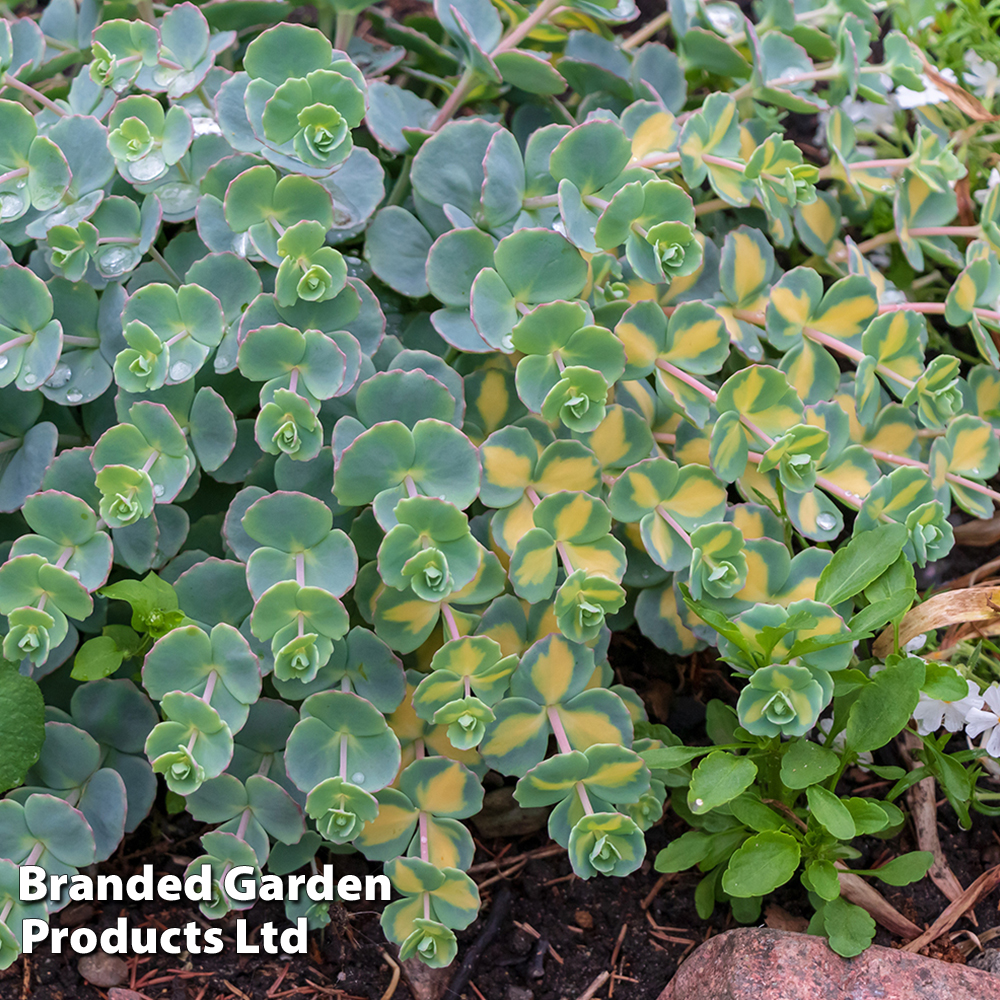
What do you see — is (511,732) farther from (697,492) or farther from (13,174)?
(13,174)

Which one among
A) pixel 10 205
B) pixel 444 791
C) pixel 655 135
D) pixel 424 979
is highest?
pixel 655 135

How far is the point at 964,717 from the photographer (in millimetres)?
Result: 1304

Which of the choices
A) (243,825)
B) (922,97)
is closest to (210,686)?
(243,825)

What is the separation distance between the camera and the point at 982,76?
6.41 ft

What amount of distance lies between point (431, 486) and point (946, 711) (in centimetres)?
75

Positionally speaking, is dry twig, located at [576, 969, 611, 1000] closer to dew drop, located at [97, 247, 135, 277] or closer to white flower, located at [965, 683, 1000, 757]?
white flower, located at [965, 683, 1000, 757]

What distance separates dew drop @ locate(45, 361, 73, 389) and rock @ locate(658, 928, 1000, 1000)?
112 cm

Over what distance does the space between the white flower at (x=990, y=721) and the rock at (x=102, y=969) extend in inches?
46.0

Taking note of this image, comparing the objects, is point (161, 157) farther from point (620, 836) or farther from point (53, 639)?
point (620, 836)

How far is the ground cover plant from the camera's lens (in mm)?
1146

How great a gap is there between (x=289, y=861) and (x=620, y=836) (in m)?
0.44

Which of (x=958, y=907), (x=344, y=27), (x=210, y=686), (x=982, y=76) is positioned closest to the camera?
(x=210, y=686)

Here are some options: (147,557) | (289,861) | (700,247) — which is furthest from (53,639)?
(700,247)

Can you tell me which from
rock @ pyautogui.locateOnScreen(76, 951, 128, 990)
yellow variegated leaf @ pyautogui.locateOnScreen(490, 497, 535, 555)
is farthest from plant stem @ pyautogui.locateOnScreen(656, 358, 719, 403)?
rock @ pyautogui.locateOnScreen(76, 951, 128, 990)
